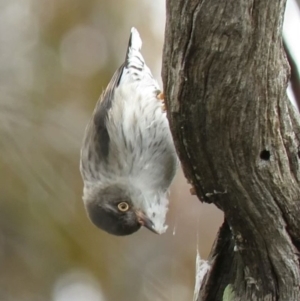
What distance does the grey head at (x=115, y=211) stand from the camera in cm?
140

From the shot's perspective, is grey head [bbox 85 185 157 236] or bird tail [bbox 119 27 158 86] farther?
bird tail [bbox 119 27 158 86]

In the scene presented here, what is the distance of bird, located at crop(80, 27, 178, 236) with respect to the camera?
1409 millimetres

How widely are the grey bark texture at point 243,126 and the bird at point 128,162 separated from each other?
576 mm

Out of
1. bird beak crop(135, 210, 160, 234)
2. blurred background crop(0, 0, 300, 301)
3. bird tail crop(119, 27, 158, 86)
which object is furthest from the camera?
blurred background crop(0, 0, 300, 301)

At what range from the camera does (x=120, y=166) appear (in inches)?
57.6

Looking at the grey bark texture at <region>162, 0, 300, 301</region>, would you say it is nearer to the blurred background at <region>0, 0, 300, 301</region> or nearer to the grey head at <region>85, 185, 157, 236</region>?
the grey head at <region>85, 185, 157, 236</region>

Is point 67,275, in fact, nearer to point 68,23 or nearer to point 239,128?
point 68,23

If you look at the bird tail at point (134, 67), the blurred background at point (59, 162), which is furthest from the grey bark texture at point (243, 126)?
the blurred background at point (59, 162)

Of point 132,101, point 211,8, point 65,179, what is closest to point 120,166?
point 132,101

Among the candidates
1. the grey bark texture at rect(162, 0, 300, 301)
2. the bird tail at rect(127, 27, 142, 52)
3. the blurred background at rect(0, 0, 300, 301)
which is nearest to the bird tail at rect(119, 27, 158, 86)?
the bird tail at rect(127, 27, 142, 52)

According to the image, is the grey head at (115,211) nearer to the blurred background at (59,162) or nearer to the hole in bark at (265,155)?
the blurred background at (59,162)

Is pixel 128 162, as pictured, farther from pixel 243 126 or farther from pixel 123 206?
pixel 243 126

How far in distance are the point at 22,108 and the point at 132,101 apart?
0.59 m

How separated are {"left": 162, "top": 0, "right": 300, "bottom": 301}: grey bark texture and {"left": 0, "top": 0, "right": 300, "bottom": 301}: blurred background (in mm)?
1078
